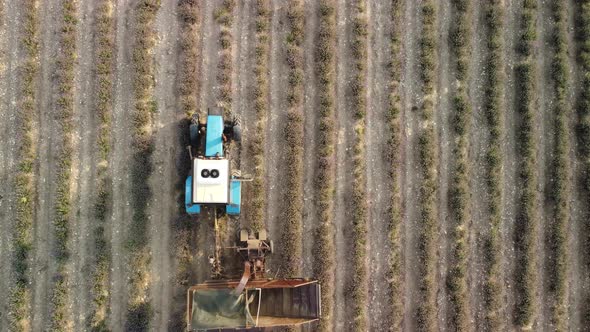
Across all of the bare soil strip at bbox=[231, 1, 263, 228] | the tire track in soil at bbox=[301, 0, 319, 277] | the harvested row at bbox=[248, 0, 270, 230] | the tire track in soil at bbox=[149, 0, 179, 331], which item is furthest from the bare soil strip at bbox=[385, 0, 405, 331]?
the tire track in soil at bbox=[149, 0, 179, 331]

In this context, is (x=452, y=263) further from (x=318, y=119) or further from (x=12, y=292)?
(x=12, y=292)

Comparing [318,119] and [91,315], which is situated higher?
[318,119]

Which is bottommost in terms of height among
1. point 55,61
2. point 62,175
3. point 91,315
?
point 91,315

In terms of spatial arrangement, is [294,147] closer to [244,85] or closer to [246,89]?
[246,89]

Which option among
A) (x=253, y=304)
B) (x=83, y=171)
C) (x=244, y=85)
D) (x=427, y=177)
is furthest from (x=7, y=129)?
(x=427, y=177)

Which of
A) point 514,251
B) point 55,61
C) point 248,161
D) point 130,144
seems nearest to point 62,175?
point 130,144

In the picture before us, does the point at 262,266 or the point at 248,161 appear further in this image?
the point at 248,161

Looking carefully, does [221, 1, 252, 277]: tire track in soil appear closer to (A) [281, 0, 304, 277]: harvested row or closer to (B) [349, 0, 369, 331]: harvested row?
(A) [281, 0, 304, 277]: harvested row
